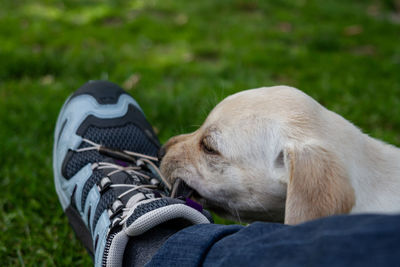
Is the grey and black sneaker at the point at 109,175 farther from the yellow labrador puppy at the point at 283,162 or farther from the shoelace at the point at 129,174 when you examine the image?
the yellow labrador puppy at the point at 283,162

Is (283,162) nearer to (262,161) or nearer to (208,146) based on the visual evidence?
(262,161)

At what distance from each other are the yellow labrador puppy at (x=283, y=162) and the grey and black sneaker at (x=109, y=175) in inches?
10.1

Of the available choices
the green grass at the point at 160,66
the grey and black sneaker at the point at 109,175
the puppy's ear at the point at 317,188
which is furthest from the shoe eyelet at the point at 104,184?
the puppy's ear at the point at 317,188

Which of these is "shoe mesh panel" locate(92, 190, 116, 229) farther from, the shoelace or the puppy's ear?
the puppy's ear

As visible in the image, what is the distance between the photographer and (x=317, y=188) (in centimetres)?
167

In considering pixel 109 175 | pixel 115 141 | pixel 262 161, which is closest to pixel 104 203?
pixel 109 175

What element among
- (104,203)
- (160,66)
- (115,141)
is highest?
(160,66)

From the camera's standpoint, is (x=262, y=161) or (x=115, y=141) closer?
(x=262, y=161)

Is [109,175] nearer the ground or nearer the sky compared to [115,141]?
nearer the ground

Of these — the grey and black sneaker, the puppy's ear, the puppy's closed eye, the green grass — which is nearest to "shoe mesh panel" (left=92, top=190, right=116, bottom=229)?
the grey and black sneaker

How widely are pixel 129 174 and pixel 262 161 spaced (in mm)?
900

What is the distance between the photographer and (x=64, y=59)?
4.59 meters

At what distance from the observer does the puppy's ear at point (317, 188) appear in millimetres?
1642

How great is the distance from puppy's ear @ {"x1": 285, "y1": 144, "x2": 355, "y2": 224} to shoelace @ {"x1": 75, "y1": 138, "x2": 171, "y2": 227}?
2.43ft
